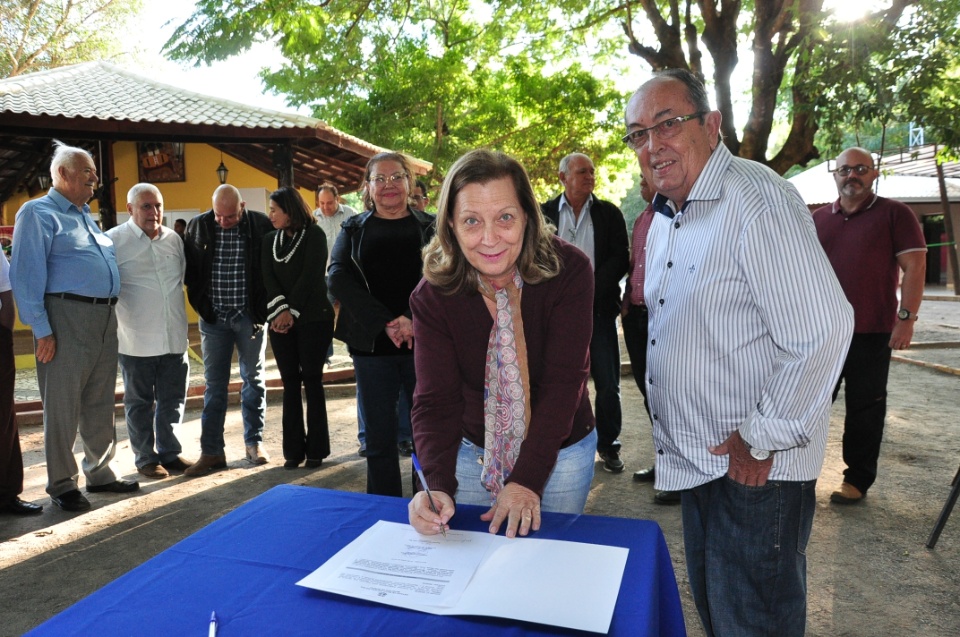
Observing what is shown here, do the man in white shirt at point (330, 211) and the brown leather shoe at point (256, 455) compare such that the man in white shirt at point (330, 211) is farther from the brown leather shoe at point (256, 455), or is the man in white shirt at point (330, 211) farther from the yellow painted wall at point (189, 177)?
the yellow painted wall at point (189, 177)

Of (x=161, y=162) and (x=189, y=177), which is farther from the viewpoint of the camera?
(x=189, y=177)

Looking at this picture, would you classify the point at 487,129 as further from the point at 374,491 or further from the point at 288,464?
the point at 374,491

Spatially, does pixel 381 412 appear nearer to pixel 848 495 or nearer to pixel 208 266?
pixel 208 266

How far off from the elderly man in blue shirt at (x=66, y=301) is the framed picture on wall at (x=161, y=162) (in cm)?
1015

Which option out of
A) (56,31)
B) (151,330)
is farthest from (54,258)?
(56,31)

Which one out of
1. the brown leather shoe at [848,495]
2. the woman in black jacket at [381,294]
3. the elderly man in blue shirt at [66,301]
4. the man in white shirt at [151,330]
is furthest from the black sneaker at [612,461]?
the elderly man in blue shirt at [66,301]

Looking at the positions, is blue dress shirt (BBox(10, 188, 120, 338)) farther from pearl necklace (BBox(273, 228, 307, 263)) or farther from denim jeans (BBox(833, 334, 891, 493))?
denim jeans (BBox(833, 334, 891, 493))

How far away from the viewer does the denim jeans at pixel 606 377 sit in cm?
490

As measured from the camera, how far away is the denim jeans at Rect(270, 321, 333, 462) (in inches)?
205

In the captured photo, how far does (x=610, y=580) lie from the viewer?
1.39 m

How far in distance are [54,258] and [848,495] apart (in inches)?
199

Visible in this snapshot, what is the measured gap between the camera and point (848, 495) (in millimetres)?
4238

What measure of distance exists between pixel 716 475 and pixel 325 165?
13616 millimetres

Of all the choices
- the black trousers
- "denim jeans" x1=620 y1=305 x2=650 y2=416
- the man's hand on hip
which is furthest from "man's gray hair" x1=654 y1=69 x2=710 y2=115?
the black trousers
